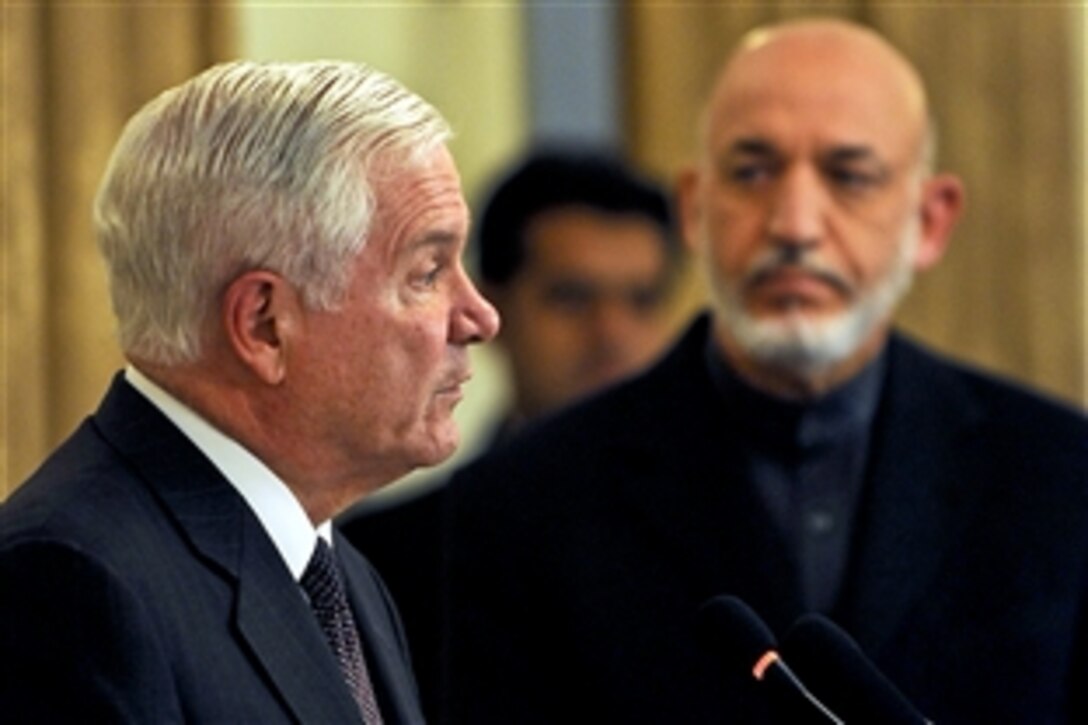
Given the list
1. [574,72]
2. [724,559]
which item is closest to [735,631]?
[724,559]

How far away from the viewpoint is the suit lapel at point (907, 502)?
12.9 feet

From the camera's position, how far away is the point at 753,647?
274 centimetres

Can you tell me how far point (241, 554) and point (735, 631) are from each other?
50cm

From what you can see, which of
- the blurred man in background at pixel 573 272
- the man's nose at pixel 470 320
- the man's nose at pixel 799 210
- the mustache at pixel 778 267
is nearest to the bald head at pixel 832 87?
the man's nose at pixel 799 210

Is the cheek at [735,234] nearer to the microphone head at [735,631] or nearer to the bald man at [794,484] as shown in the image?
the bald man at [794,484]

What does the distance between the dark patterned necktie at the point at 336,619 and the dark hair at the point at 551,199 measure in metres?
2.93

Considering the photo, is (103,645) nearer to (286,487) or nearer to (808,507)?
(286,487)

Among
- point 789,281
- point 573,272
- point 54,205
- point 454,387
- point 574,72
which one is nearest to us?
point 454,387

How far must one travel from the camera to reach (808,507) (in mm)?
4129

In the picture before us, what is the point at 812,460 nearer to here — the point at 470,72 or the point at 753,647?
the point at 753,647

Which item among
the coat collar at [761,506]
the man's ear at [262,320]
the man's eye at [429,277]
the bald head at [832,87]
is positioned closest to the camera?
the man's ear at [262,320]

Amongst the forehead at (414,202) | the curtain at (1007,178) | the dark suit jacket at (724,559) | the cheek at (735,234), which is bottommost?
the curtain at (1007,178)

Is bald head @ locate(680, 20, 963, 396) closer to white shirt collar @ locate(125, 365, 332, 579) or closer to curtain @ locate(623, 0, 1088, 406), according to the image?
white shirt collar @ locate(125, 365, 332, 579)

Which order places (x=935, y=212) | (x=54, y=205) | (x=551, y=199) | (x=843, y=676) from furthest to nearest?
1. (x=551, y=199)
2. (x=54, y=205)
3. (x=935, y=212)
4. (x=843, y=676)
